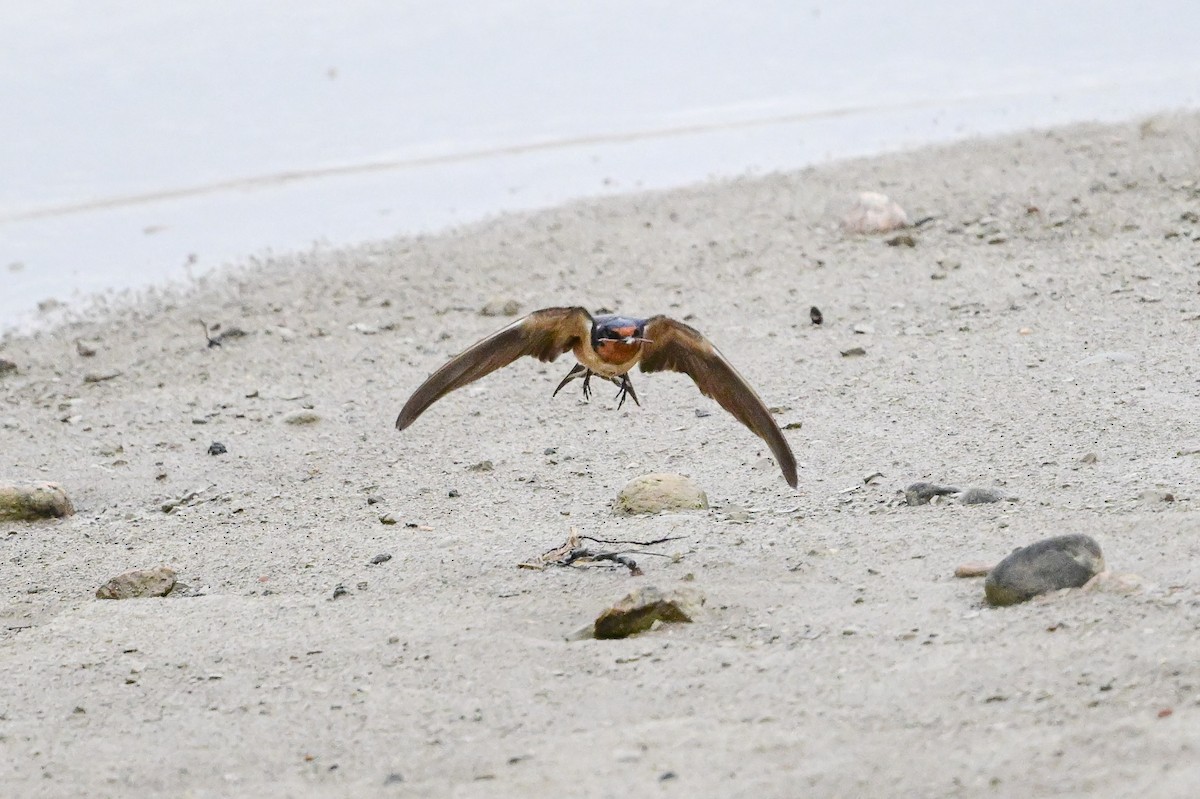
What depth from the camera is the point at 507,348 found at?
4.95 meters

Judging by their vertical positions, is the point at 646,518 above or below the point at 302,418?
below

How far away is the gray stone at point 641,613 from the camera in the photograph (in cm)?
400

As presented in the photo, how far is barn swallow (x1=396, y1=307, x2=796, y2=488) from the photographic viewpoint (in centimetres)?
484

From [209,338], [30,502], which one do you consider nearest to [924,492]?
[30,502]

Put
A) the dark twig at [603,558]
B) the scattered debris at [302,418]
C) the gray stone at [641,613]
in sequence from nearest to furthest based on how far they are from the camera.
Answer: the gray stone at [641,613] → the dark twig at [603,558] → the scattered debris at [302,418]

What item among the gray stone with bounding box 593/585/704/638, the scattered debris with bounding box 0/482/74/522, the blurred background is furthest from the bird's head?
the blurred background

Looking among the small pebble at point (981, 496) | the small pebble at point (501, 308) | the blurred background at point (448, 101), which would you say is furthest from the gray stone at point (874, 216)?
the small pebble at point (981, 496)

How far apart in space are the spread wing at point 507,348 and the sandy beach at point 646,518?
0.51 m

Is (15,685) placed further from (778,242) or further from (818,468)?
(778,242)

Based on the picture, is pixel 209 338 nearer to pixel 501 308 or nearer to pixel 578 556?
pixel 501 308

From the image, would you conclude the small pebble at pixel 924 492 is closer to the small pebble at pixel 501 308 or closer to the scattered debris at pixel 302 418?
the scattered debris at pixel 302 418

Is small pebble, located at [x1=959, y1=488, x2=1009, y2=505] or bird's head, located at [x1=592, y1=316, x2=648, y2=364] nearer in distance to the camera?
small pebble, located at [x1=959, y1=488, x2=1009, y2=505]

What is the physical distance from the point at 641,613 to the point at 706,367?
119cm

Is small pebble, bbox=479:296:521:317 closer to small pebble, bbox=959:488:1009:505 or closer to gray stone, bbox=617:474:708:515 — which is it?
gray stone, bbox=617:474:708:515
